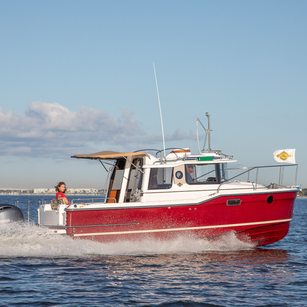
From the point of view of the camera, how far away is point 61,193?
720 inches

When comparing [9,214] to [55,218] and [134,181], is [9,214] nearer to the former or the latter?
[55,218]

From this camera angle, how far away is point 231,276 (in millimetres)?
13938

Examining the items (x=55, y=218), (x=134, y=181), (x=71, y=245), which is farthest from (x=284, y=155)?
(x=55, y=218)

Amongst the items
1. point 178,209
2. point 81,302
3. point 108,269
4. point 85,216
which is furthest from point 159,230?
point 81,302

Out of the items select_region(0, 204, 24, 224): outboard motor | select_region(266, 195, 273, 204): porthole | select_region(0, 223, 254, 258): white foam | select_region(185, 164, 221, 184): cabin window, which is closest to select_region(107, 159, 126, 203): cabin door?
select_region(0, 223, 254, 258): white foam

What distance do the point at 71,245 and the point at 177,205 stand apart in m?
3.23

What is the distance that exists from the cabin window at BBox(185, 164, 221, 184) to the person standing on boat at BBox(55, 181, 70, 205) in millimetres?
3695

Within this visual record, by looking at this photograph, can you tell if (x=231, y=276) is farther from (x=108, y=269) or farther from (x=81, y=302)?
(x=81, y=302)

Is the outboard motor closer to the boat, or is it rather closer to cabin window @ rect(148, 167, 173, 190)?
the boat

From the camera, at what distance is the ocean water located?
1154cm

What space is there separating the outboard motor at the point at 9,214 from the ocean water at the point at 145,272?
0.24m

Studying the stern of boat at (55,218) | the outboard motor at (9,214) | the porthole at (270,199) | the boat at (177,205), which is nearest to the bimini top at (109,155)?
the boat at (177,205)

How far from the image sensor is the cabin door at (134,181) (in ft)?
60.6

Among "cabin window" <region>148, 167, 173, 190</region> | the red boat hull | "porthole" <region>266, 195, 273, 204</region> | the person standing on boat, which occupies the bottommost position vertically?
the red boat hull
